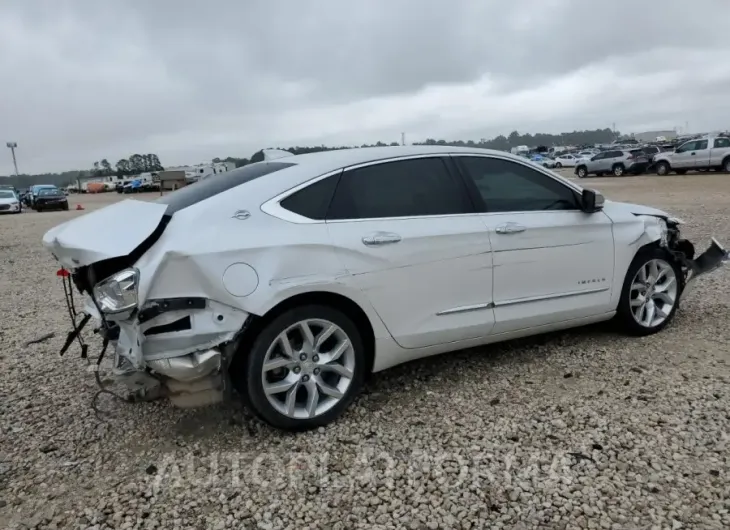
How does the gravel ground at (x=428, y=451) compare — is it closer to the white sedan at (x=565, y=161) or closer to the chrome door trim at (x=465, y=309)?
the chrome door trim at (x=465, y=309)

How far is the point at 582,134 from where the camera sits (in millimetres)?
125125

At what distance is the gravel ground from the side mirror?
1087 millimetres

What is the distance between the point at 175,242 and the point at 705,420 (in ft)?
10.2

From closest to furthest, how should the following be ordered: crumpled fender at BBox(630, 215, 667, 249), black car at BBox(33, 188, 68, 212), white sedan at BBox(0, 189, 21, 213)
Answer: crumpled fender at BBox(630, 215, 667, 249), white sedan at BBox(0, 189, 21, 213), black car at BBox(33, 188, 68, 212)

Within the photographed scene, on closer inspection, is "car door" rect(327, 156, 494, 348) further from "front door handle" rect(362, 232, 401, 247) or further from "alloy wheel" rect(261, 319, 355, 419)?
"alloy wheel" rect(261, 319, 355, 419)

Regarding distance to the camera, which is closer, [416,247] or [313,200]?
[313,200]

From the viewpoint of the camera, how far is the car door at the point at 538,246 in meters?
3.82

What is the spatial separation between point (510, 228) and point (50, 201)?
33.3 m

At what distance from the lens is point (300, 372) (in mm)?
3230

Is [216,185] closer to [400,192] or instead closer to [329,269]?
[329,269]

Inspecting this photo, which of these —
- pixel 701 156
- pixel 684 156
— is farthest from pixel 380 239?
pixel 684 156

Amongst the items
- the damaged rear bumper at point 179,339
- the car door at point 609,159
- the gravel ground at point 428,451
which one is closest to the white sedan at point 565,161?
the car door at point 609,159

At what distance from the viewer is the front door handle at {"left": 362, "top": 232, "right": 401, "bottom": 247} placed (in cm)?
333

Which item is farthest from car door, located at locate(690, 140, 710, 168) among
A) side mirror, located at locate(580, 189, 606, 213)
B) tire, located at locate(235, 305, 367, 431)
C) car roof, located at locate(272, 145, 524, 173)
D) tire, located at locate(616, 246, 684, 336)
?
tire, located at locate(235, 305, 367, 431)
